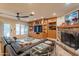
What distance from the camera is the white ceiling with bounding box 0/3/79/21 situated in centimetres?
176

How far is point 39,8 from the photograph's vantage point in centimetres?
181

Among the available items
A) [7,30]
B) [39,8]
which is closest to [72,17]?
[39,8]

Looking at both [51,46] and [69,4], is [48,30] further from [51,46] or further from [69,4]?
[69,4]

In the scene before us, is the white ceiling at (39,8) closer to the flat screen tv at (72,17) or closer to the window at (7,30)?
the flat screen tv at (72,17)

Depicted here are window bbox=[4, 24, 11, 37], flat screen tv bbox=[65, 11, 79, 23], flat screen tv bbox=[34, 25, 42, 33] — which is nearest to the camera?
flat screen tv bbox=[65, 11, 79, 23]

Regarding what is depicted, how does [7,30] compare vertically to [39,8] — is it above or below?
below

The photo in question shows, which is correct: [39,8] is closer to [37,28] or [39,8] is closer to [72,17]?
[37,28]

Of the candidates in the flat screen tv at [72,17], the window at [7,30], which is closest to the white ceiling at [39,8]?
the flat screen tv at [72,17]

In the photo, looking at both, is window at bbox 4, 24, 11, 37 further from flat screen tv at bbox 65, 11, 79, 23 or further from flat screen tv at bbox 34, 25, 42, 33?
flat screen tv at bbox 65, 11, 79, 23

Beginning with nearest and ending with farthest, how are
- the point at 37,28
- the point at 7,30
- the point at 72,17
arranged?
the point at 72,17 → the point at 7,30 → the point at 37,28

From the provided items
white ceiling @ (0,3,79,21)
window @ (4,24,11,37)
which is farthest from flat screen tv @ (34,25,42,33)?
window @ (4,24,11,37)

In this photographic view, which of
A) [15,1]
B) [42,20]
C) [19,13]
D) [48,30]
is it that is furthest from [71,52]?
[15,1]

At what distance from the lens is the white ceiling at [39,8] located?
1.76 meters

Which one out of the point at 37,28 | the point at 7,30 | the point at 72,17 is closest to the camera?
the point at 72,17
